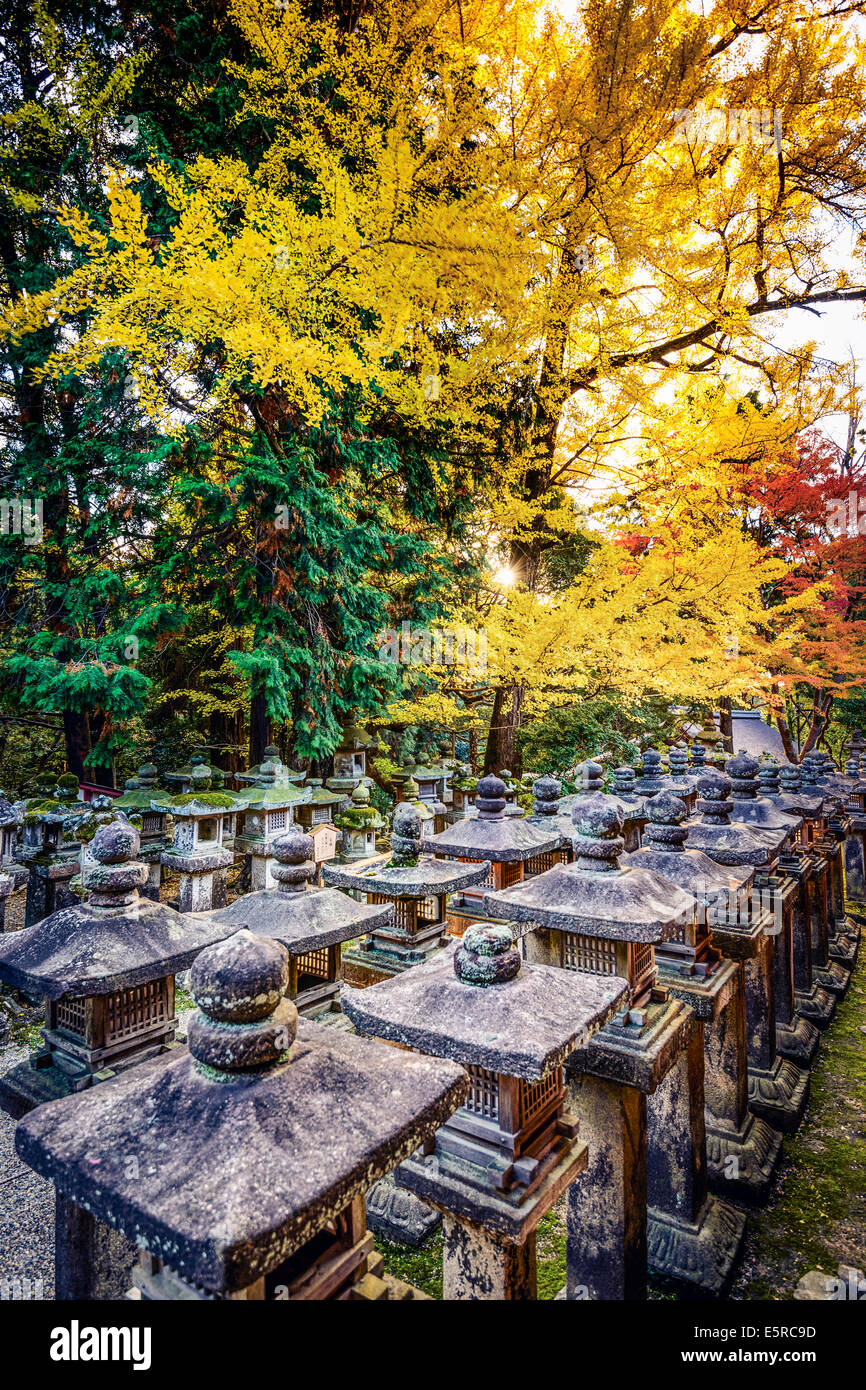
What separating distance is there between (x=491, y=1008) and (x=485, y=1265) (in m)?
0.89

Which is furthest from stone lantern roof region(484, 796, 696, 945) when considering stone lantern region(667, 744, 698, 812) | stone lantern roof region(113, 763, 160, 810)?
stone lantern roof region(113, 763, 160, 810)

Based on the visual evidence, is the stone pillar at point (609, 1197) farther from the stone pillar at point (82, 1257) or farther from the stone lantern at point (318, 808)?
the stone lantern at point (318, 808)

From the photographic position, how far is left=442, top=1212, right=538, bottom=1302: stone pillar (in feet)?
6.48

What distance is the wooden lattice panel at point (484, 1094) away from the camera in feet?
6.85

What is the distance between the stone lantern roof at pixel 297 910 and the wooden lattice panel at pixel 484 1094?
3.63ft

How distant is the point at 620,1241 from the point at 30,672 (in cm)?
841

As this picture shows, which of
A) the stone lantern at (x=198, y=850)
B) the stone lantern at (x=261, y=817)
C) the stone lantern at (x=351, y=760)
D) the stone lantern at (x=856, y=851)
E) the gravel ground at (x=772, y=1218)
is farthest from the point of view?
the stone lantern at (x=856, y=851)

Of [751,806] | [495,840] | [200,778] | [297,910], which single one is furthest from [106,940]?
[200,778]

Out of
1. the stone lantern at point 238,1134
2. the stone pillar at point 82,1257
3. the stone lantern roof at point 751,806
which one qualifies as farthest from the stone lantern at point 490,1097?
the stone lantern roof at point 751,806

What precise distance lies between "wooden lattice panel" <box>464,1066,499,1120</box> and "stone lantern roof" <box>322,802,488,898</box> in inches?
67.0

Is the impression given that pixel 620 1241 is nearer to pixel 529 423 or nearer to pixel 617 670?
pixel 617 670

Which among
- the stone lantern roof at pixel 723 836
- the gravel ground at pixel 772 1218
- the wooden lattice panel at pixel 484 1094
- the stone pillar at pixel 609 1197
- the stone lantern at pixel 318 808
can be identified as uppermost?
the stone lantern roof at pixel 723 836

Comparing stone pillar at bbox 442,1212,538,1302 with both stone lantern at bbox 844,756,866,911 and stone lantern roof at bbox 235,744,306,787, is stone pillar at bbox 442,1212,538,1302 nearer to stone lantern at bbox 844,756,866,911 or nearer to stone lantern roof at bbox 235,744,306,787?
stone lantern roof at bbox 235,744,306,787

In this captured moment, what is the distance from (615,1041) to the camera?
282 cm
